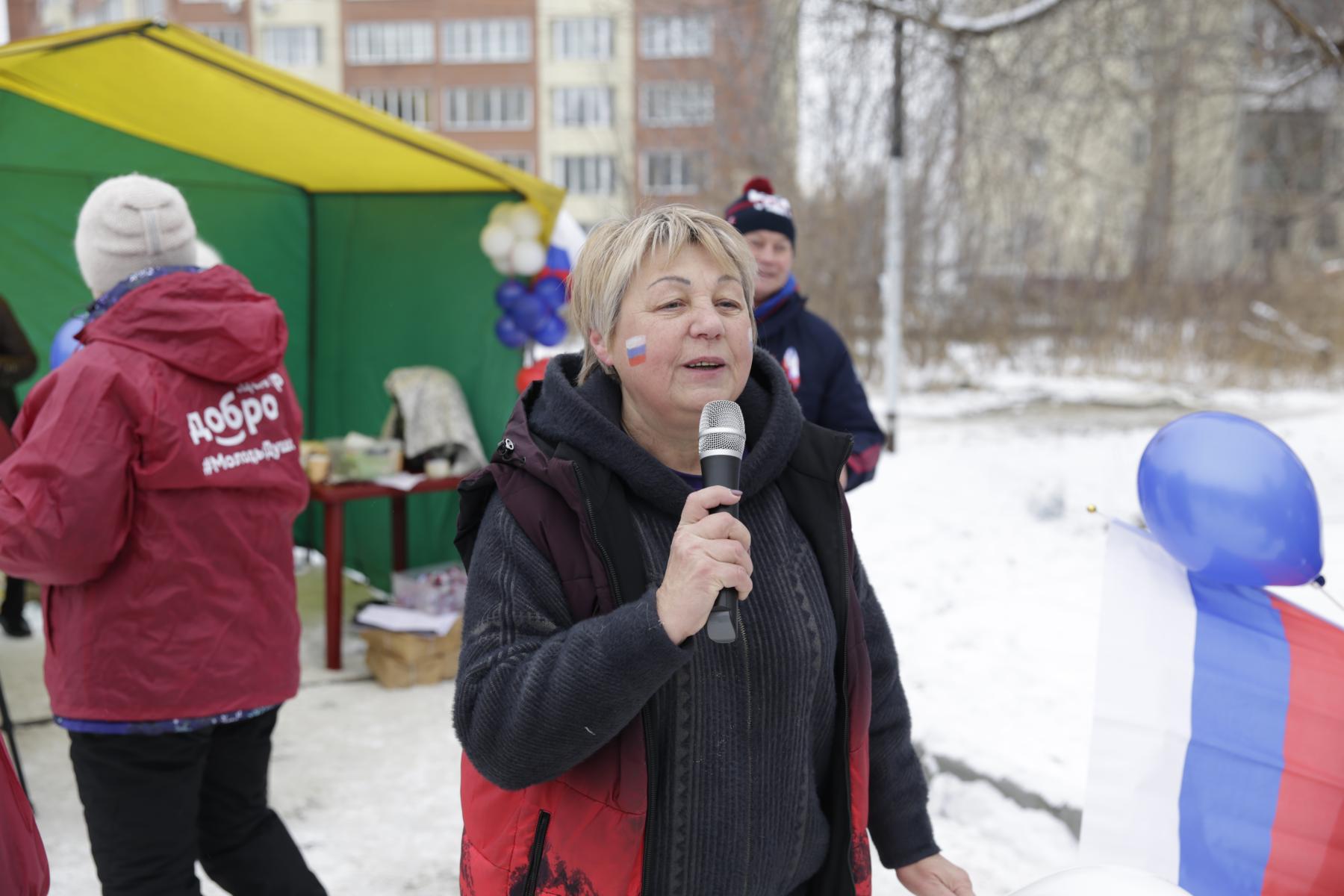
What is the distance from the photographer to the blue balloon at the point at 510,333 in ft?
20.6

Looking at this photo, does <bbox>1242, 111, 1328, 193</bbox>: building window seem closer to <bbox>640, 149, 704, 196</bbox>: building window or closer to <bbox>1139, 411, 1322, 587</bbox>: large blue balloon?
<bbox>1139, 411, 1322, 587</bbox>: large blue balloon

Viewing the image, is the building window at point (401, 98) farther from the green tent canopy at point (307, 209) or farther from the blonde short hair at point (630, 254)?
the blonde short hair at point (630, 254)

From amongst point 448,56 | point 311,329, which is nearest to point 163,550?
point 311,329

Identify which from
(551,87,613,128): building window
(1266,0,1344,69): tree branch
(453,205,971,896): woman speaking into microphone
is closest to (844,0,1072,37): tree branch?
(1266,0,1344,69): tree branch

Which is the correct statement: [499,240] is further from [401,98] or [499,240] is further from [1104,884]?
[401,98]

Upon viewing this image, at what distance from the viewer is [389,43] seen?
169ft

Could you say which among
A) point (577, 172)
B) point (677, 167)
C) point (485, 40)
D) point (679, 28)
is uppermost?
point (485, 40)

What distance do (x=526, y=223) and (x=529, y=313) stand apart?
0.49 meters

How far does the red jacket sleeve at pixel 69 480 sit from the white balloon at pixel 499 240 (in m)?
3.87

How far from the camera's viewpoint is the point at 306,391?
758cm

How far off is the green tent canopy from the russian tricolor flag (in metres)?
3.92

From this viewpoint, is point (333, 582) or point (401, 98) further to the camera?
point (401, 98)

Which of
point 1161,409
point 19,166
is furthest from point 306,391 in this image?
point 1161,409

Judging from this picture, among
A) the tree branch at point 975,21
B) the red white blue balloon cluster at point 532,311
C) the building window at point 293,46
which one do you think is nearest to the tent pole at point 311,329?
the red white blue balloon cluster at point 532,311
